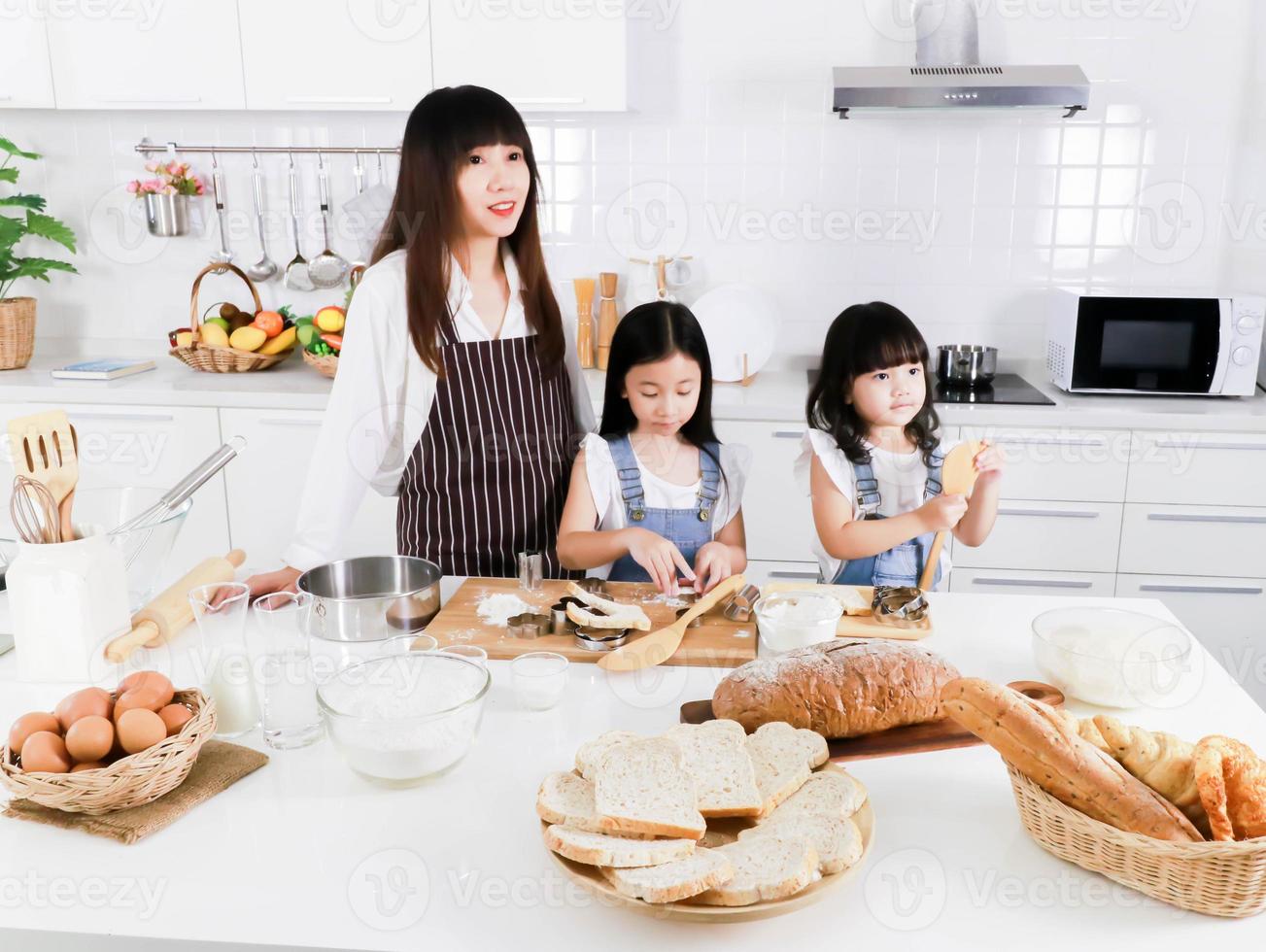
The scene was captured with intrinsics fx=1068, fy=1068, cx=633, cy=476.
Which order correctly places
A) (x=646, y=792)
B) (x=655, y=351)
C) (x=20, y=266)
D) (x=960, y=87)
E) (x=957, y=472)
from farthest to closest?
(x=20, y=266)
(x=960, y=87)
(x=655, y=351)
(x=957, y=472)
(x=646, y=792)

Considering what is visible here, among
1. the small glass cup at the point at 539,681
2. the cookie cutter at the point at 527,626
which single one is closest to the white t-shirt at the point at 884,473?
the cookie cutter at the point at 527,626

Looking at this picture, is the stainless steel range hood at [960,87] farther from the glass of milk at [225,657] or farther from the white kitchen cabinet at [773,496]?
the glass of milk at [225,657]

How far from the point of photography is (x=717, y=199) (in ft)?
10.7

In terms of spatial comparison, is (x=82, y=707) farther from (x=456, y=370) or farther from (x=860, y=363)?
(x=860, y=363)

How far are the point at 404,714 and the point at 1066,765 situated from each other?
2.02ft

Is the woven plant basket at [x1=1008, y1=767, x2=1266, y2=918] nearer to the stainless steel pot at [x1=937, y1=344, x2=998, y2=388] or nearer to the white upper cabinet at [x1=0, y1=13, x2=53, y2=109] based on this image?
the stainless steel pot at [x1=937, y1=344, x2=998, y2=388]

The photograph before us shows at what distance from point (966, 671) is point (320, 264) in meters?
2.59

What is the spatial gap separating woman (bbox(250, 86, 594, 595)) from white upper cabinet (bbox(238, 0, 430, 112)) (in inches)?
49.6

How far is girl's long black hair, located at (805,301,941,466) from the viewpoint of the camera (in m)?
1.78

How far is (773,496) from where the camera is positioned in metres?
2.85

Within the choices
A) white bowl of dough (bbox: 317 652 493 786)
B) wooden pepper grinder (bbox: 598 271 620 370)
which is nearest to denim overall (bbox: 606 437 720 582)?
white bowl of dough (bbox: 317 652 493 786)

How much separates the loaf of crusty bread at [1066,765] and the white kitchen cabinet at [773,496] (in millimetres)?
1821

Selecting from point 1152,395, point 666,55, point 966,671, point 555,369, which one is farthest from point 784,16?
point 966,671

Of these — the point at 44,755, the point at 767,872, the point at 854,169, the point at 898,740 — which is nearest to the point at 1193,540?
the point at 854,169
